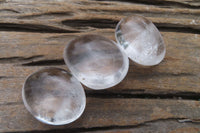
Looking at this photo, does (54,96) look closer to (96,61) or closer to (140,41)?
(96,61)

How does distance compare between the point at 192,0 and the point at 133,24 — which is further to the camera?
the point at 192,0

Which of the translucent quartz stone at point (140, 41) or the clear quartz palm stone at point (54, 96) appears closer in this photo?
the clear quartz palm stone at point (54, 96)

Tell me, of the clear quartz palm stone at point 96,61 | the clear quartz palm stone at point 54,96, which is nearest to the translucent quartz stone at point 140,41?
the clear quartz palm stone at point 96,61

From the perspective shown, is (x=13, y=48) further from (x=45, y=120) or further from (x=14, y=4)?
(x=45, y=120)

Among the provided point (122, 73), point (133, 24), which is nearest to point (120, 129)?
point (122, 73)

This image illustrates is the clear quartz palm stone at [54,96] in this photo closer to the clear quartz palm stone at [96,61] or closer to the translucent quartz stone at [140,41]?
the clear quartz palm stone at [96,61]

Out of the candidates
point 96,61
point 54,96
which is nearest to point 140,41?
point 96,61

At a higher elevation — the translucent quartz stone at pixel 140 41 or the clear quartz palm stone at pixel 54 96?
the translucent quartz stone at pixel 140 41

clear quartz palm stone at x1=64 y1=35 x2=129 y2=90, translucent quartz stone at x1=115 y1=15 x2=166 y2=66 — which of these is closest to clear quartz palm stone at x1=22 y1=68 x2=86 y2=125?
clear quartz palm stone at x1=64 y1=35 x2=129 y2=90

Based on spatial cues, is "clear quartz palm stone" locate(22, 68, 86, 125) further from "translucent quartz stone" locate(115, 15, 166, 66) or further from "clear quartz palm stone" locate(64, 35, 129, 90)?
"translucent quartz stone" locate(115, 15, 166, 66)
